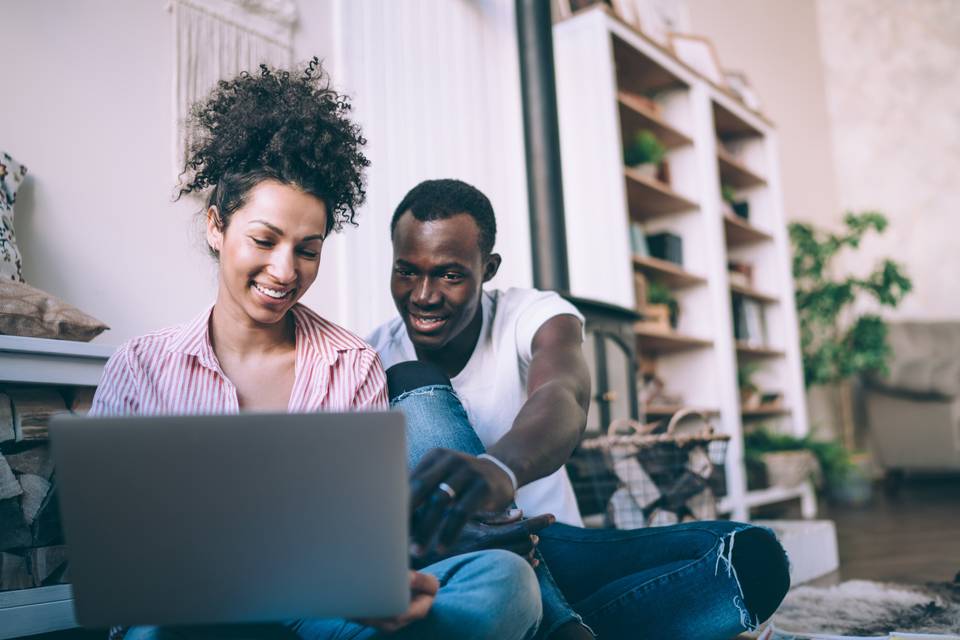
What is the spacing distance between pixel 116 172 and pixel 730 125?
10.9 ft

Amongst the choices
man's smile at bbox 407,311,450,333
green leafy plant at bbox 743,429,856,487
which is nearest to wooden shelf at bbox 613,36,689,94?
green leafy plant at bbox 743,429,856,487

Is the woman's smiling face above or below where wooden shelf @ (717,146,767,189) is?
below

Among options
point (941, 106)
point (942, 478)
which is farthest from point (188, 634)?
point (941, 106)

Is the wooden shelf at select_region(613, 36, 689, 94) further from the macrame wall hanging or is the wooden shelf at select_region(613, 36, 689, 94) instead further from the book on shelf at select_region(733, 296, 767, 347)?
the macrame wall hanging

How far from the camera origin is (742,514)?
3510mm

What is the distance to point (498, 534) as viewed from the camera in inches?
41.6

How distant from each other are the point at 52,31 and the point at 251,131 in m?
0.97

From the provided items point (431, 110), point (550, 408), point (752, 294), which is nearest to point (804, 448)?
point (752, 294)

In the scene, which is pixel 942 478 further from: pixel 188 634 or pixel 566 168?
pixel 188 634

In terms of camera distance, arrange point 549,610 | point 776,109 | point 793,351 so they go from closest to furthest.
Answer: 1. point 549,610
2. point 793,351
3. point 776,109

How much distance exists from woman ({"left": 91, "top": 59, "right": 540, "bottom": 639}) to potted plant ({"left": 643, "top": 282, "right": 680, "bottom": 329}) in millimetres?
2349

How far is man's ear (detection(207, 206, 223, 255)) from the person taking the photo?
1218mm

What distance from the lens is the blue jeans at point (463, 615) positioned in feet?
2.76

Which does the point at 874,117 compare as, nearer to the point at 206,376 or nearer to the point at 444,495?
the point at 206,376
